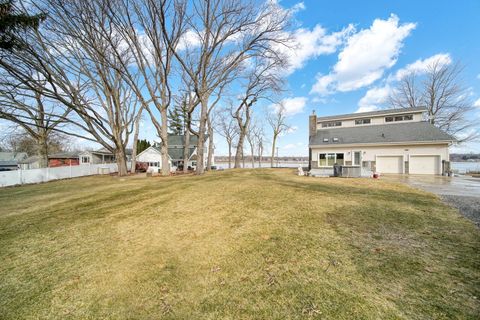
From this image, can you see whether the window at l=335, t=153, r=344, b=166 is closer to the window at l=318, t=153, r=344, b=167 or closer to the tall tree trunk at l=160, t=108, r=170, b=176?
the window at l=318, t=153, r=344, b=167

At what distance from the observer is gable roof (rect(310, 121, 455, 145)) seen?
17.3 meters

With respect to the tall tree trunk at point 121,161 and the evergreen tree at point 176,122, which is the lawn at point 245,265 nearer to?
the tall tree trunk at point 121,161

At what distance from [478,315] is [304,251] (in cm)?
196

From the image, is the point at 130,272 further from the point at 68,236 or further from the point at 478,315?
the point at 478,315

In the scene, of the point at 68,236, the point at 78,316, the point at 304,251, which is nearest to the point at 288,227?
the point at 304,251

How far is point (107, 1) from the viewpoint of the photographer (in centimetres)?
1116

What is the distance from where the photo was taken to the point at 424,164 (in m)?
17.2

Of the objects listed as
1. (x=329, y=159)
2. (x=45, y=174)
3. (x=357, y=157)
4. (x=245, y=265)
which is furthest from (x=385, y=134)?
(x=45, y=174)

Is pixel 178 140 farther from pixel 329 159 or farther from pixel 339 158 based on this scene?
pixel 339 158

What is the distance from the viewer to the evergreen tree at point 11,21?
25.9 feet

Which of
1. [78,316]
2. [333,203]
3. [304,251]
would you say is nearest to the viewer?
[78,316]

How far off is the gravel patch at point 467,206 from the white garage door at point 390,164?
1208cm

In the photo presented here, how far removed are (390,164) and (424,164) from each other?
7.78ft

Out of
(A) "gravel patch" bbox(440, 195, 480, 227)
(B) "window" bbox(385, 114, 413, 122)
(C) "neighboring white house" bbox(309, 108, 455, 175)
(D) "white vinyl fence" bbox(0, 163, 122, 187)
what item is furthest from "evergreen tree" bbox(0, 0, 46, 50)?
(B) "window" bbox(385, 114, 413, 122)
